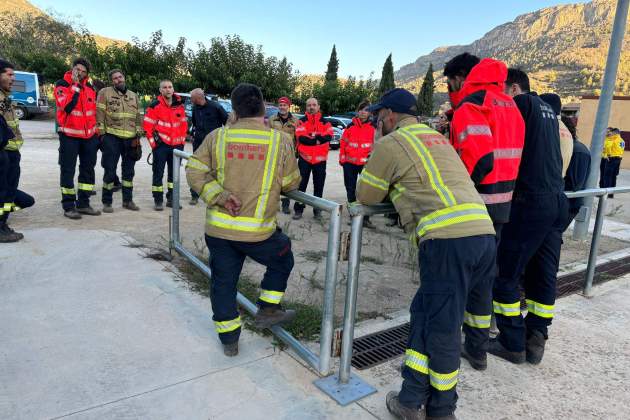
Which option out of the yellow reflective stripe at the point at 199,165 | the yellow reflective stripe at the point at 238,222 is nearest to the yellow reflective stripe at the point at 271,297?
the yellow reflective stripe at the point at 238,222

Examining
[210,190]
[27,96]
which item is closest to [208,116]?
[210,190]

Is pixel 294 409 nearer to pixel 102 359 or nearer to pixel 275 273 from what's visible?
pixel 275 273

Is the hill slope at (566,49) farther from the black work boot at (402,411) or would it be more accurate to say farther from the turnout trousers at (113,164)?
the black work boot at (402,411)

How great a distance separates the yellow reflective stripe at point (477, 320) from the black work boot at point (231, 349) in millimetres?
1454

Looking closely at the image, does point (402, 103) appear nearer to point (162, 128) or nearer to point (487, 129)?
point (487, 129)

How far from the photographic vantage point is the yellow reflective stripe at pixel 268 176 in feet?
9.00

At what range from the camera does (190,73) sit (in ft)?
92.7

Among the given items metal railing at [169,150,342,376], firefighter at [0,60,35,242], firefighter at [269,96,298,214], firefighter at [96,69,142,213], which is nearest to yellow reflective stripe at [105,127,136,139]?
→ firefighter at [96,69,142,213]

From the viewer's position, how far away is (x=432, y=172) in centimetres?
222

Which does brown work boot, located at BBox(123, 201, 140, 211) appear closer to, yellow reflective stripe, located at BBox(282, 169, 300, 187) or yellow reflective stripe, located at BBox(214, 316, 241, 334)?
yellow reflective stripe, located at BBox(214, 316, 241, 334)

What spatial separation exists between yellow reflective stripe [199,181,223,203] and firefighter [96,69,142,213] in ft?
13.8

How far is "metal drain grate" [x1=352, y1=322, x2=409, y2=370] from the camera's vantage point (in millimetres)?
3013

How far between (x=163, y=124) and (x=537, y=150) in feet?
16.9

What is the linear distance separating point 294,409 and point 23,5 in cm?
19204
